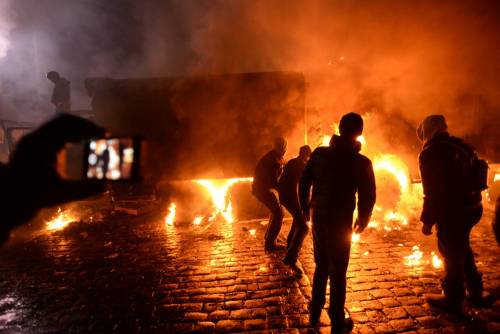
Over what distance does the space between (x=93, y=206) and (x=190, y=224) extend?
4.73 m

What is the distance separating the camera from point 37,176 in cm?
146

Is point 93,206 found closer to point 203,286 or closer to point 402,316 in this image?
point 203,286

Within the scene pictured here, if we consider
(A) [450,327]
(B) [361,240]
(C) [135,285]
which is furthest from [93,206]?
(A) [450,327]

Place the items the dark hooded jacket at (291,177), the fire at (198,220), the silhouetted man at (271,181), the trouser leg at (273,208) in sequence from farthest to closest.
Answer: the fire at (198,220), the trouser leg at (273,208), the silhouetted man at (271,181), the dark hooded jacket at (291,177)

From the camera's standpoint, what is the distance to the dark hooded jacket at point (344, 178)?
10.4ft

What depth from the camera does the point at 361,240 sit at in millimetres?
6070

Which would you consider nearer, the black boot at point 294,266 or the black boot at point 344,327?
the black boot at point 344,327

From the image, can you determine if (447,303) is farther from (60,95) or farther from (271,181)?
(60,95)

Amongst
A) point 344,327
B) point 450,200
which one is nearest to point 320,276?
point 344,327

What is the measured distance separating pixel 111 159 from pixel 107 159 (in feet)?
0.07

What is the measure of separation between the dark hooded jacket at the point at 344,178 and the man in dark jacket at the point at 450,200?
0.81 metres

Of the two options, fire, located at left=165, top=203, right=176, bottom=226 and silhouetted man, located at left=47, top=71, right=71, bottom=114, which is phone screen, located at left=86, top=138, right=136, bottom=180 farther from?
silhouetted man, located at left=47, top=71, right=71, bottom=114

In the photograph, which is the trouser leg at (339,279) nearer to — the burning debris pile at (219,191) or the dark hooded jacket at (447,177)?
the dark hooded jacket at (447,177)

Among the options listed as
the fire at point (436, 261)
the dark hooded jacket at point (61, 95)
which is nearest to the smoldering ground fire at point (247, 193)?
the fire at point (436, 261)
